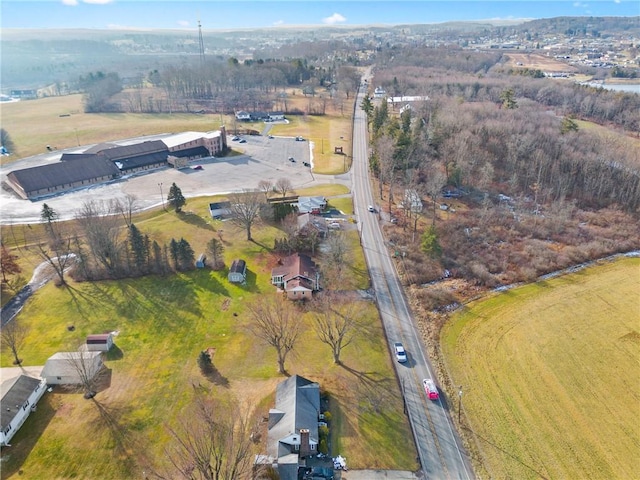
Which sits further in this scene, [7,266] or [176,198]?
[176,198]

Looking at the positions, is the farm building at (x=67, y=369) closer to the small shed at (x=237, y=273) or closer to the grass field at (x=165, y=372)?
the grass field at (x=165, y=372)

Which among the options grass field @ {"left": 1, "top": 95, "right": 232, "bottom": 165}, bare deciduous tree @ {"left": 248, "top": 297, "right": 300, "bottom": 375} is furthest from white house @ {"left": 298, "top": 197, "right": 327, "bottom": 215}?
grass field @ {"left": 1, "top": 95, "right": 232, "bottom": 165}

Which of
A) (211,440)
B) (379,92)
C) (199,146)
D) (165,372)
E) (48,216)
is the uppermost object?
(379,92)

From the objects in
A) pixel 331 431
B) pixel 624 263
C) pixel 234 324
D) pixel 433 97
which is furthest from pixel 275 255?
pixel 433 97

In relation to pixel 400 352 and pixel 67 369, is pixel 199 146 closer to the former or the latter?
pixel 67 369

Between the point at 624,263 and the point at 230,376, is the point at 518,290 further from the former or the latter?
the point at 230,376

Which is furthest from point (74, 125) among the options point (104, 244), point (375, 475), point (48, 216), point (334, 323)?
point (375, 475)
